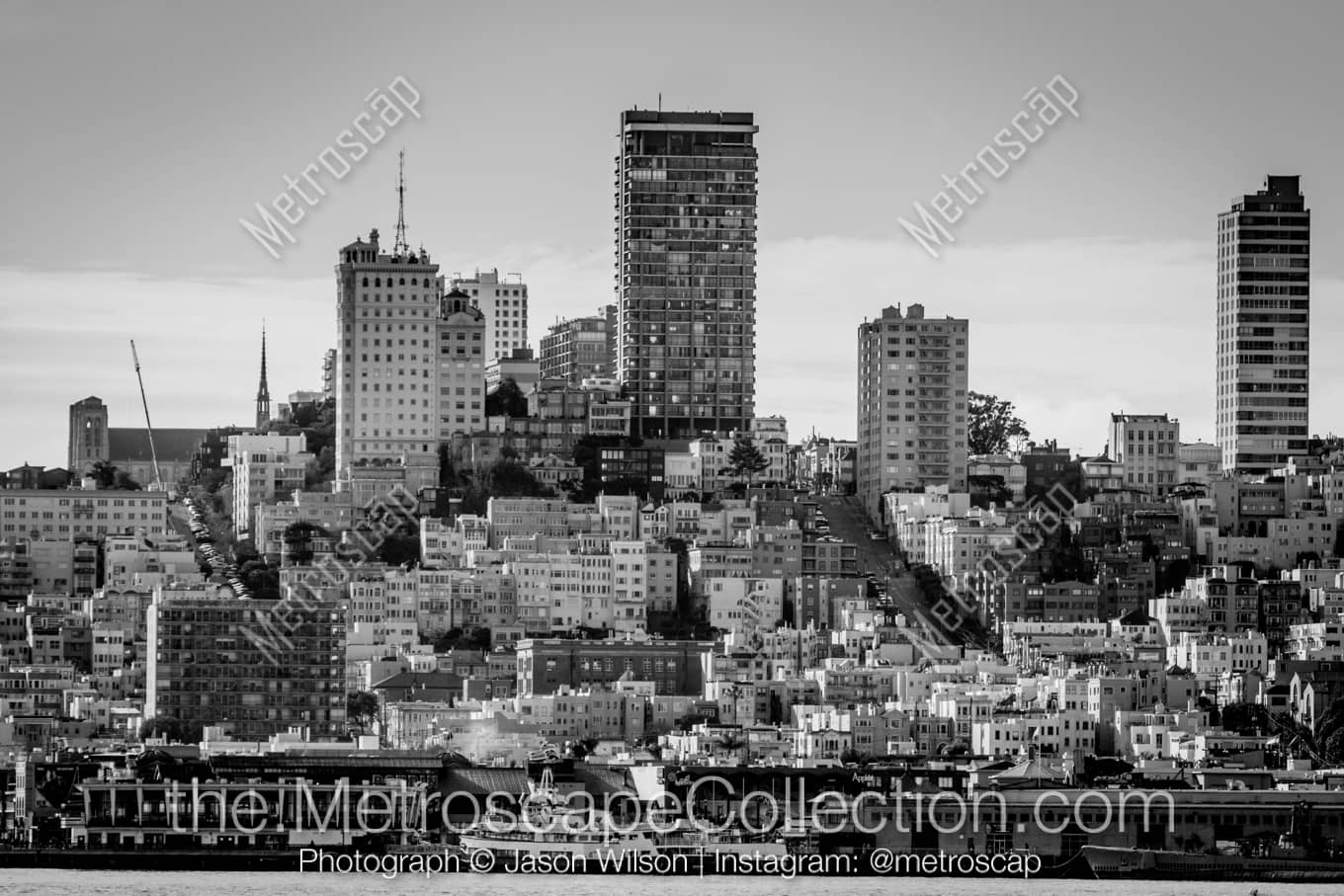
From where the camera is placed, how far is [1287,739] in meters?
90.9

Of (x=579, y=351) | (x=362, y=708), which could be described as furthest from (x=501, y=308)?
(x=362, y=708)

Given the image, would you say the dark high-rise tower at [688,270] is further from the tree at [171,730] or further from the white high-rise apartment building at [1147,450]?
the tree at [171,730]

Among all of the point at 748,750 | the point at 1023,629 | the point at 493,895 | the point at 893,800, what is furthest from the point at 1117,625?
the point at 493,895

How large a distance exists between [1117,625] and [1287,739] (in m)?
15.0

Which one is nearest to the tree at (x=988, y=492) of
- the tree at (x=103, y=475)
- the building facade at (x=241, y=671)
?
the tree at (x=103, y=475)

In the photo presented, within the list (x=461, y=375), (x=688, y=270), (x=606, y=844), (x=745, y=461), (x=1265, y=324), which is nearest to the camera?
(x=606, y=844)

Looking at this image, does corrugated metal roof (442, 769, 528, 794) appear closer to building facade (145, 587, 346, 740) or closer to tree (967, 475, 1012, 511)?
building facade (145, 587, 346, 740)

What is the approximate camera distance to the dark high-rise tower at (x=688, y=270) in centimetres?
12538

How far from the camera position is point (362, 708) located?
95938mm

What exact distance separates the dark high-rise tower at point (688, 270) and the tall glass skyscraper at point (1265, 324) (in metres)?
→ 15.9

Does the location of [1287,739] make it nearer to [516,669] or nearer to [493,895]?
[516,669]

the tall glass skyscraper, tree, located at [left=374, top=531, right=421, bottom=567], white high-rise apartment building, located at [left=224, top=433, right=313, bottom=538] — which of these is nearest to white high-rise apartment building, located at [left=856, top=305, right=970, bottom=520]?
the tall glass skyscraper

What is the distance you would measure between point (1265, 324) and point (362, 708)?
40.5m

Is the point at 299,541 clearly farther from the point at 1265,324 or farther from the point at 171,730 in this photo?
the point at 1265,324
